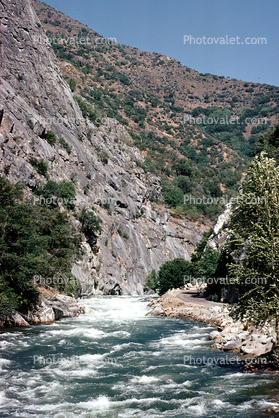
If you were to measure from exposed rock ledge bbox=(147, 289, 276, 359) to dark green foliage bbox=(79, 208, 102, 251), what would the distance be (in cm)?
2054

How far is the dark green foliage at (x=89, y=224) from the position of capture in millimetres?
50875

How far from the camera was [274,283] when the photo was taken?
12.1 meters

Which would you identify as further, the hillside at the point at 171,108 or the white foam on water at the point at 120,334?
the hillside at the point at 171,108

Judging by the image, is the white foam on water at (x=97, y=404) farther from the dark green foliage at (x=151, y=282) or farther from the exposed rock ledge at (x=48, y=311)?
the dark green foliage at (x=151, y=282)

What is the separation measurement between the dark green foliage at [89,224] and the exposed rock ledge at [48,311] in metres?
21.4

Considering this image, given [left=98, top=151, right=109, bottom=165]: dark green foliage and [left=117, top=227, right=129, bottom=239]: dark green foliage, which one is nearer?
[left=117, top=227, right=129, bottom=239]: dark green foliage

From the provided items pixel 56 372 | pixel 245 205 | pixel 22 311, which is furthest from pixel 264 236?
pixel 22 311

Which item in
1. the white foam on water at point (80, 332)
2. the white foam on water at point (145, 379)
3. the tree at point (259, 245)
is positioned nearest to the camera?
the tree at point (259, 245)

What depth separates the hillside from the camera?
103 meters

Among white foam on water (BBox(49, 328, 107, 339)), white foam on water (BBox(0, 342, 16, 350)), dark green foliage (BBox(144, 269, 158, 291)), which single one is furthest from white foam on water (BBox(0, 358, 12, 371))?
dark green foliage (BBox(144, 269, 158, 291))

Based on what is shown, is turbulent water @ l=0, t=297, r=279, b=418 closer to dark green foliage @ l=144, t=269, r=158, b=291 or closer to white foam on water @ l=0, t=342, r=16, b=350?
white foam on water @ l=0, t=342, r=16, b=350

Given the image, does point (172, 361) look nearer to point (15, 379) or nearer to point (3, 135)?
point (15, 379)

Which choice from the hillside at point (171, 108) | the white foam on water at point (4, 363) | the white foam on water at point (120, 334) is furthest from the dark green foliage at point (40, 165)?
the hillside at point (171, 108)

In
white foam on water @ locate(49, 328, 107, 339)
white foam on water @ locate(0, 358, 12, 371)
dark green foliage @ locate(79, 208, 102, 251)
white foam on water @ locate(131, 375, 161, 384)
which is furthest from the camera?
dark green foliage @ locate(79, 208, 102, 251)
